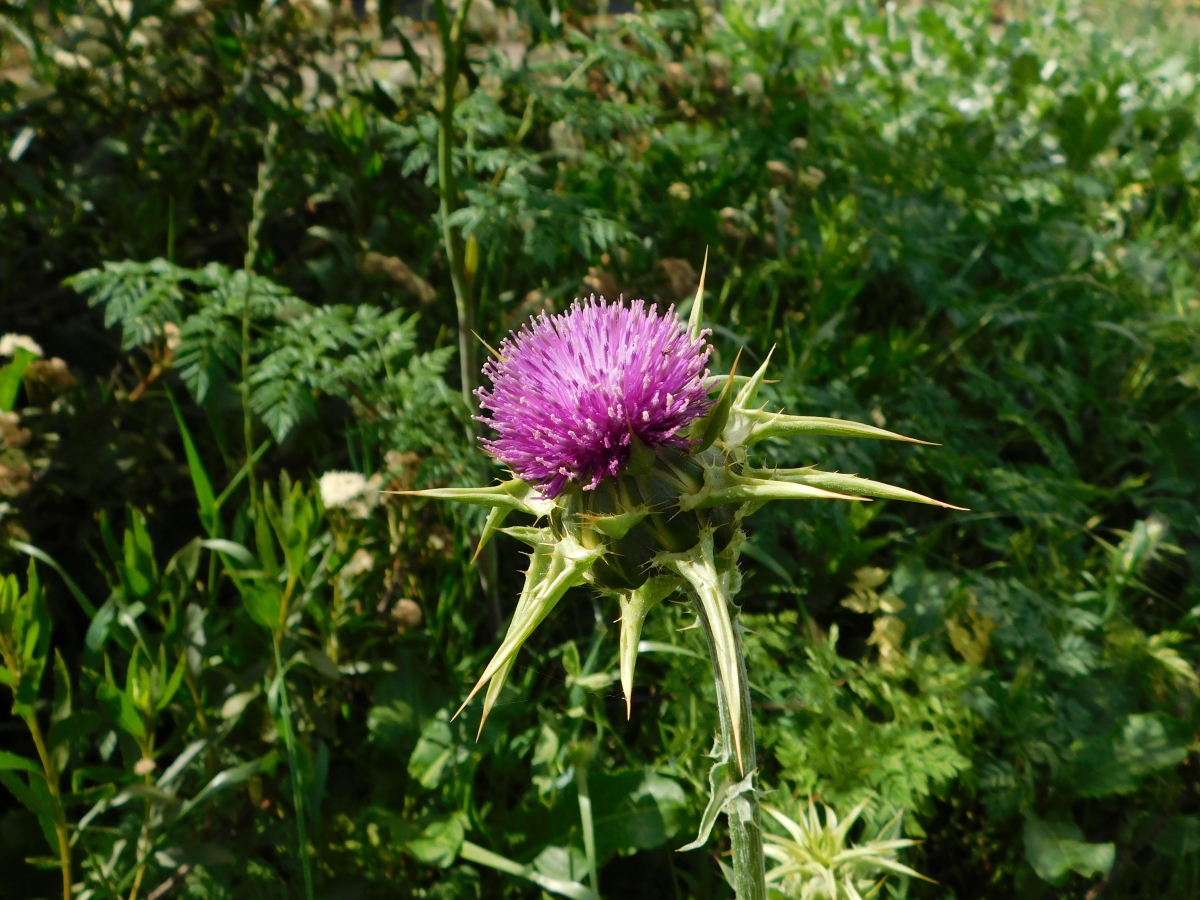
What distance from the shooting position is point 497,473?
2.35 metres

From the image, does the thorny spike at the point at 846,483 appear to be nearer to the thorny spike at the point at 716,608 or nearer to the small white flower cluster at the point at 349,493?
the thorny spike at the point at 716,608

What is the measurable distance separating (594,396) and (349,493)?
0.85m

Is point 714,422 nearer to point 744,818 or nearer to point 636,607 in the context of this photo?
point 636,607

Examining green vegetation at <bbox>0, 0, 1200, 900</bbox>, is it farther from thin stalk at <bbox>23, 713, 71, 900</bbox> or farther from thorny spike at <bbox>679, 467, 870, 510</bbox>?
thorny spike at <bbox>679, 467, 870, 510</bbox>

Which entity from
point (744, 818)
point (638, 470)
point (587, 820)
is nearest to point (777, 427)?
point (638, 470)

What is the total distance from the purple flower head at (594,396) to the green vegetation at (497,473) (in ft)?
2.17

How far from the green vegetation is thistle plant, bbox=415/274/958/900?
0.54 m

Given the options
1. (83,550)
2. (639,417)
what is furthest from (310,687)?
(639,417)

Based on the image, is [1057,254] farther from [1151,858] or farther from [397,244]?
[397,244]

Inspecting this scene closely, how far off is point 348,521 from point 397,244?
111 cm

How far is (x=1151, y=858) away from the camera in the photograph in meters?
2.16

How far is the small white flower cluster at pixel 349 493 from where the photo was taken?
2025 mm

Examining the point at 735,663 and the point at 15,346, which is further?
the point at 15,346

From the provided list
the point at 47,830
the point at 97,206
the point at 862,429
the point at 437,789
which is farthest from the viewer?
the point at 97,206
